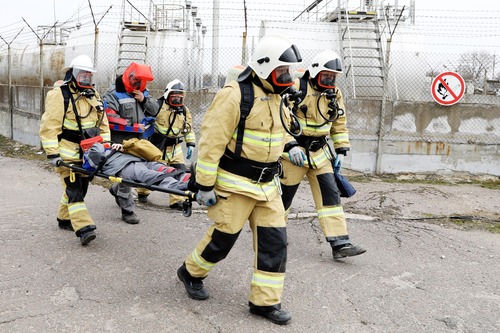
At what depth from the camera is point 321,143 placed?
5.17 m

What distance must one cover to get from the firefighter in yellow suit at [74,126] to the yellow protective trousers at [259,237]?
1965mm

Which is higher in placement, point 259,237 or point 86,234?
point 259,237

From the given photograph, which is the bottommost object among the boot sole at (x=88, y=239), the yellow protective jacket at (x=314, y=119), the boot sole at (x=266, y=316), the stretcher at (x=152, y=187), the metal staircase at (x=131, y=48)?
the boot sole at (x=266, y=316)

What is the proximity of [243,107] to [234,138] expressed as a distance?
24 centimetres

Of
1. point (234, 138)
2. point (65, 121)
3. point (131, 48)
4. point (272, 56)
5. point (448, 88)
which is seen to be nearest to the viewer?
point (272, 56)

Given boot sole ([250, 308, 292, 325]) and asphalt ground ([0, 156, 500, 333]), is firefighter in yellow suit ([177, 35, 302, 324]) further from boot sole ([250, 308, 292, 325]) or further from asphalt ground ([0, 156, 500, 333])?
asphalt ground ([0, 156, 500, 333])

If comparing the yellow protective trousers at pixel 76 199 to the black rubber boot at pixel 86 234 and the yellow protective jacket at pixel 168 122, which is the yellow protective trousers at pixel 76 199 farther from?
the yellow protective jacket at pixel 168 122

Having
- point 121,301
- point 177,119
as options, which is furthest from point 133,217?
point 121,301

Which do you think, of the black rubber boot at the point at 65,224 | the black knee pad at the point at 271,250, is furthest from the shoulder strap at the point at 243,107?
the black rubber boot at the point at 65,224

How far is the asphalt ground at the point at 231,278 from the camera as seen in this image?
11.8 feet

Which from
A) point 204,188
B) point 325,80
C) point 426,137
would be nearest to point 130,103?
point 325,80

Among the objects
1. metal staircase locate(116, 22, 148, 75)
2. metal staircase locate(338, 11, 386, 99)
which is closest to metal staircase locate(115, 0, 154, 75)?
metal staircase locate(116, 22, 148, 75)

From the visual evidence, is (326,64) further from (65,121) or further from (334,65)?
(65,121)

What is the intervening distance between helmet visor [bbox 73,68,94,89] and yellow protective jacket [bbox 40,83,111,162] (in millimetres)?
124
